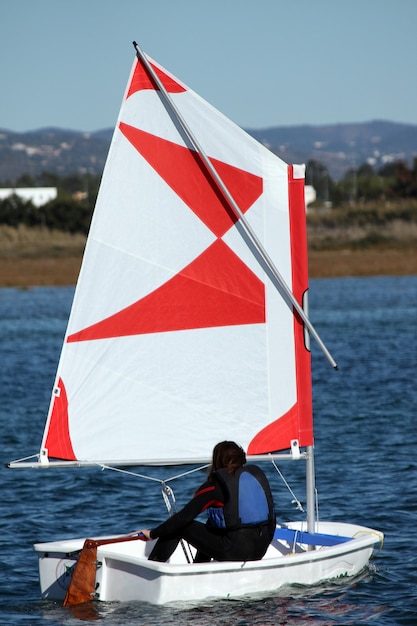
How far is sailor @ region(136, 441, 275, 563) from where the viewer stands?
8906 mm

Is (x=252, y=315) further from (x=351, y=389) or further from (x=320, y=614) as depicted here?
(x=351, y=389)

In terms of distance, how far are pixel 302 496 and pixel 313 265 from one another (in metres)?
47.5

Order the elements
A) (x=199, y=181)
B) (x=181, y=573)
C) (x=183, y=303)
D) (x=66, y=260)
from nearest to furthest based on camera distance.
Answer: (x=181, y=573) → (x=199, y=181) → (x=183, y=303) → (x=66, y=260)

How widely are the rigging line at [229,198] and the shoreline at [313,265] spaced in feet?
156

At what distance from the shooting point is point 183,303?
9.83 m

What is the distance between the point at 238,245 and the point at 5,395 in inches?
600

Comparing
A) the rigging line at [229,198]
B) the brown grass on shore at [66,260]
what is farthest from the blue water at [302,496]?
the brown grass on shore at [66,260]

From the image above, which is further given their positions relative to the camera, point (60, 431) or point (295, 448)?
point (295, 448)

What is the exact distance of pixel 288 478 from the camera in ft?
50.2

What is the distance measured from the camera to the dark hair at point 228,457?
889 centimetres

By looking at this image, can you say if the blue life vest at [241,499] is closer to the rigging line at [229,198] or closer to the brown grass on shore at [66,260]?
the rigging line at [229,198]

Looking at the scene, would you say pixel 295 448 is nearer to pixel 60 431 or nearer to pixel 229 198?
pixel 60 431

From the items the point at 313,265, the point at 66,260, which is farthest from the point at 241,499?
the point at 66,260

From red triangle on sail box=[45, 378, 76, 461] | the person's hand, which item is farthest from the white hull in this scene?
red triangle on sail box=[45, 378, 76, 461]
